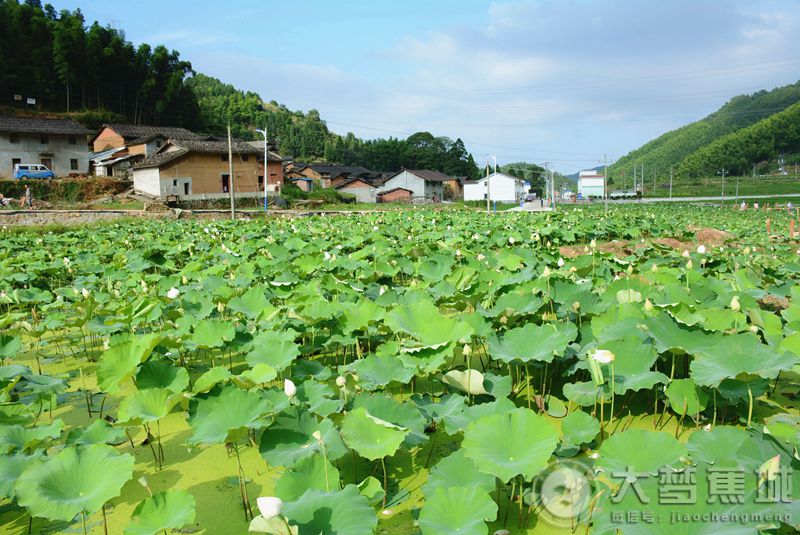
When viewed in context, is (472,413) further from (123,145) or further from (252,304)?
(123,145)

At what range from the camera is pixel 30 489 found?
1548 mm

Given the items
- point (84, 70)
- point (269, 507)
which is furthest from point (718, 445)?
point (84, 70)

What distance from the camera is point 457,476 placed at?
1690 mm

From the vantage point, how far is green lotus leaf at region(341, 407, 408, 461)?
1.72 metres

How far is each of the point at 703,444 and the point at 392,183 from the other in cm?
5098

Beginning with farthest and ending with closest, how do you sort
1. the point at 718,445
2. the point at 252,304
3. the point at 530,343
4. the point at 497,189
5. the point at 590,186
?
the point at 590,186
the point at 497,189
the point at 252,304
the point at 530,343
the point at 718,445

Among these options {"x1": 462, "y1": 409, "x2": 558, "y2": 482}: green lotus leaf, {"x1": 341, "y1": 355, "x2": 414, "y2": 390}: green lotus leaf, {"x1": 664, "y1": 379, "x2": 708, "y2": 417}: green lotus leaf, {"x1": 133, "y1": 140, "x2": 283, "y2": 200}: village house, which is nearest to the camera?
{"x1": 462, "y1": 409, "x2": 558, "y2": 482}: green lotus leaf

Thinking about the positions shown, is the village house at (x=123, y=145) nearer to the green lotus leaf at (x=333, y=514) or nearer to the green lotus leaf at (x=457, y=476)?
the green lotus leaf at (x=457, y=476)

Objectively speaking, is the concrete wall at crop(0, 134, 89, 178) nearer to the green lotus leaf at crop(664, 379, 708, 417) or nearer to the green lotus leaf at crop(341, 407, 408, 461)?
the green lotus leaf at crop(341, 407, 408, 461)

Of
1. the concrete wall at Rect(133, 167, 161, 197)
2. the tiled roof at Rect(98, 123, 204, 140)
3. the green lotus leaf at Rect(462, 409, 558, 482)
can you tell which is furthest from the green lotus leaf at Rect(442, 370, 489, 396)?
the tiled roof at Rect(98, 123, 204, 140)

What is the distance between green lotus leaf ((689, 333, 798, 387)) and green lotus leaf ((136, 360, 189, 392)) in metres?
2.03

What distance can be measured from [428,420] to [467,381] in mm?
267

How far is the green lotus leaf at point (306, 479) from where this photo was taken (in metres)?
1.59

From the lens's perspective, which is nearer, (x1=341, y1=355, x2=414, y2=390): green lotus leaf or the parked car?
(x1=341, y1=355, x2=414, y2=390): green lotus leaf
